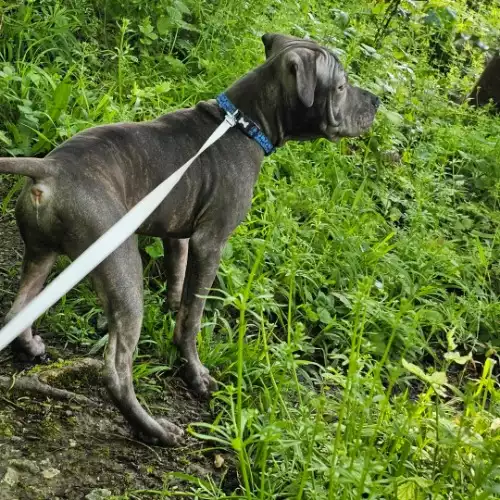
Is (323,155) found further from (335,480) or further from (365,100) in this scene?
(335,480)

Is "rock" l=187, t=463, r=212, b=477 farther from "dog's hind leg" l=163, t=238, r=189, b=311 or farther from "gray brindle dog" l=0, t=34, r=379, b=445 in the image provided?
"dog's hind leg" l=163, t=238, r=189, b=311

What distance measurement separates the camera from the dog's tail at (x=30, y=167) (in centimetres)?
289

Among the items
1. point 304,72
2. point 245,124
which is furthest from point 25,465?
point 304,72

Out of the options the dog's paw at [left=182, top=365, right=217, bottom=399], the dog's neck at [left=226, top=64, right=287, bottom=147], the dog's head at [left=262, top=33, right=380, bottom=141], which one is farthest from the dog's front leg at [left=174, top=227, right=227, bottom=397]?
the dog's head at [left=262, top=33, right=380, bottom=141]

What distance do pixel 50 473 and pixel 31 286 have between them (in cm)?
88

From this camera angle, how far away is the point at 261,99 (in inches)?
152

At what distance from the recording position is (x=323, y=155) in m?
5.95

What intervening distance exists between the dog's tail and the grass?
2.71ft

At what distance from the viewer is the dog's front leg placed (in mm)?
3729

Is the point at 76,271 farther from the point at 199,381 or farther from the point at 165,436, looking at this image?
the point at 199,381

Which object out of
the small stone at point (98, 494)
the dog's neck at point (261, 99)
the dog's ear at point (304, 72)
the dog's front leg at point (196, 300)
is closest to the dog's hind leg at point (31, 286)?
the dog's front leg at point (196, 300)

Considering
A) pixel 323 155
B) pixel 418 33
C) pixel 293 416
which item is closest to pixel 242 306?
pixel 293 416

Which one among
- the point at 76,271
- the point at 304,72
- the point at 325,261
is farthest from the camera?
the point at 325,261

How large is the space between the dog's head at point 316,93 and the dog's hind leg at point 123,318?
113cm
